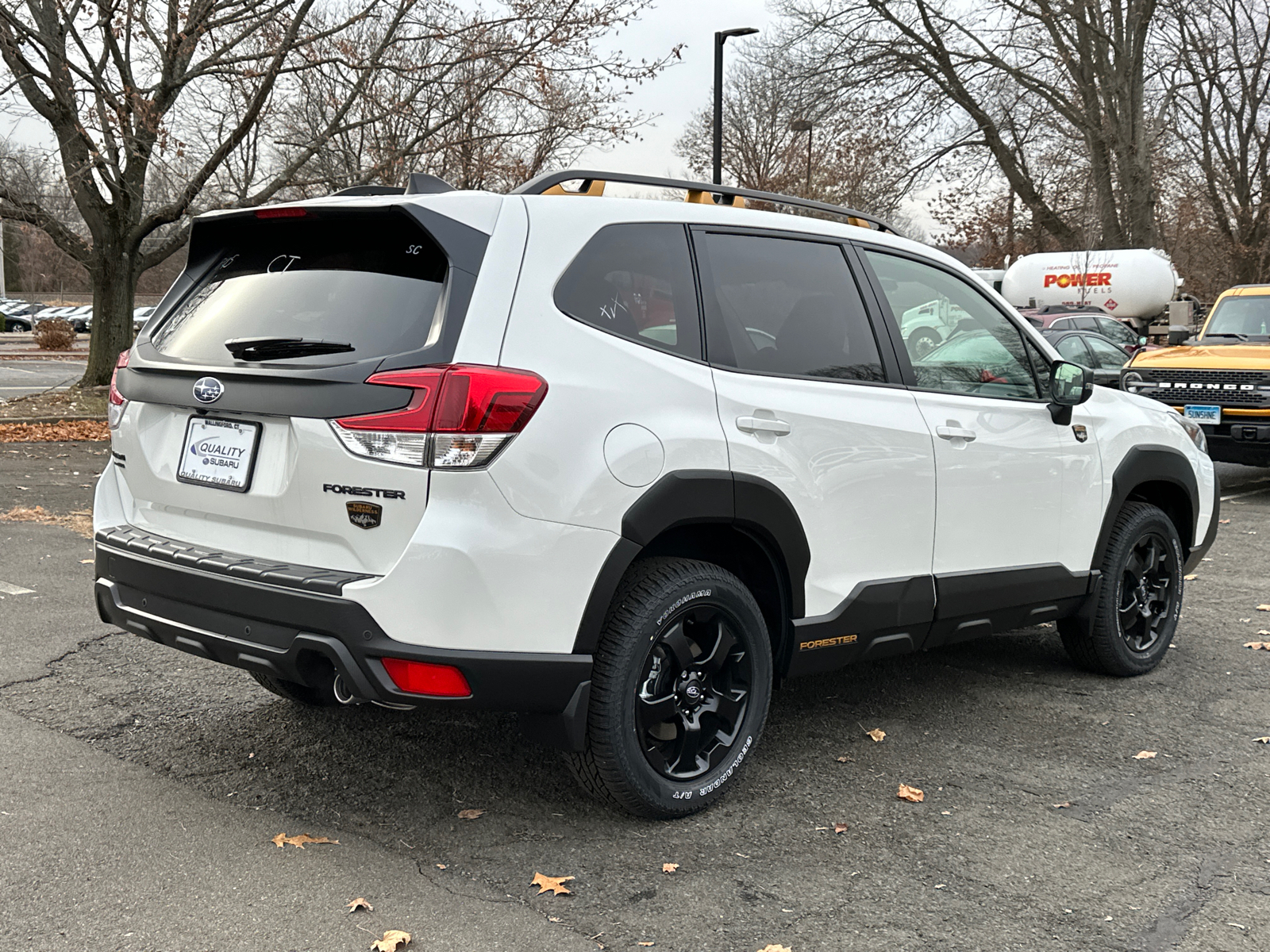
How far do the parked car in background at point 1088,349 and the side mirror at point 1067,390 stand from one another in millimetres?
11623

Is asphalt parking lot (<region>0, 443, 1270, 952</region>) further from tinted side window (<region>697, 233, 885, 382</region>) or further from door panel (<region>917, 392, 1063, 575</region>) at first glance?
tinted side window (<region>697, 233, 885, 382</region>)

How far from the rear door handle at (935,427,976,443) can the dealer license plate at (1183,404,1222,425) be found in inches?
311

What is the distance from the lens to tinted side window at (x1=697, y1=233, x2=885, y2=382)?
3.84 meters

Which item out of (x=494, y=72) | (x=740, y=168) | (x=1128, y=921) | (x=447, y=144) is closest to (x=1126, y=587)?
(x=1128, y=921)

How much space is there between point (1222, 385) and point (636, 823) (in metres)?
9.66

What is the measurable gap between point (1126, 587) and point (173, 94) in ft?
50.2

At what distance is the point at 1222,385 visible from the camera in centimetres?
1134

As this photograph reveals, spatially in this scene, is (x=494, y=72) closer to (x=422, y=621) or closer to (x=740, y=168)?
(x=422, y=621)

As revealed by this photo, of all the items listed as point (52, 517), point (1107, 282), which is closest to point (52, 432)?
point (52, 517)

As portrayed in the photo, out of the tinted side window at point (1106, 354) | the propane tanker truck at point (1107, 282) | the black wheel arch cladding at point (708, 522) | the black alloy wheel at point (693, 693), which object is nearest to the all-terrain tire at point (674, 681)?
the black alloy wheel at point (693, 693)

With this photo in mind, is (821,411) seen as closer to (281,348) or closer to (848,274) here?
(848,274)

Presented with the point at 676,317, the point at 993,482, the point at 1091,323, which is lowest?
the point at 993,482

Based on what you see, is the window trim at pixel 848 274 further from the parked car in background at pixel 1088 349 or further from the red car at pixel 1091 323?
the red car at pixel 1091 323

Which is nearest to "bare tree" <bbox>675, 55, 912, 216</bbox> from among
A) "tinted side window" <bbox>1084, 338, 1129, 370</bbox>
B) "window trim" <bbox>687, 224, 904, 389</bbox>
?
"tinted side window" <bbox>1084, 338, 1129, 370</bbox>
